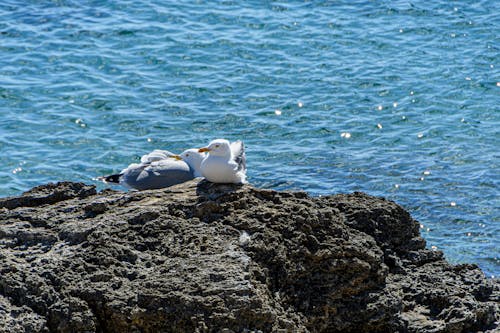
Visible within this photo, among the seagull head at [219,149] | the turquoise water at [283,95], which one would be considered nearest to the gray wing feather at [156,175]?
the seagull head at [219,149]

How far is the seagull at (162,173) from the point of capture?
22.7ft

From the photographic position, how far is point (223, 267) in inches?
190

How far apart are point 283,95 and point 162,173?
5.44m

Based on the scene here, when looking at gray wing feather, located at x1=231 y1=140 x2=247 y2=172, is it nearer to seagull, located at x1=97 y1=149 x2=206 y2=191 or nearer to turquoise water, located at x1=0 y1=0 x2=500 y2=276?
seagull, located at x1=97 y1=149 x2=206 y2=191

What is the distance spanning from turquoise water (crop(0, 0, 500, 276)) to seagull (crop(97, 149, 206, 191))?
2.45m

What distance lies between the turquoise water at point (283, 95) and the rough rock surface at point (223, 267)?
2.71m

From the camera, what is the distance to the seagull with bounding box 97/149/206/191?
6.92 meters

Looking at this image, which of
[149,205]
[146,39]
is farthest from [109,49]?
[149,205]

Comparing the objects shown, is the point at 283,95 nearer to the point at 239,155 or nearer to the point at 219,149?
the point at 239,155

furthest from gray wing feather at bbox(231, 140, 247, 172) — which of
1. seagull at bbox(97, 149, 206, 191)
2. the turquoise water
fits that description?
the turquoise water

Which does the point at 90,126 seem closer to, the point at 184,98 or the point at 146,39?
the point at 184,98

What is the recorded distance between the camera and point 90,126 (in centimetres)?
1127

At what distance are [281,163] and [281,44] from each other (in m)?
3.95

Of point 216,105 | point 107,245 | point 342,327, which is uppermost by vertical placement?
point 216,105
